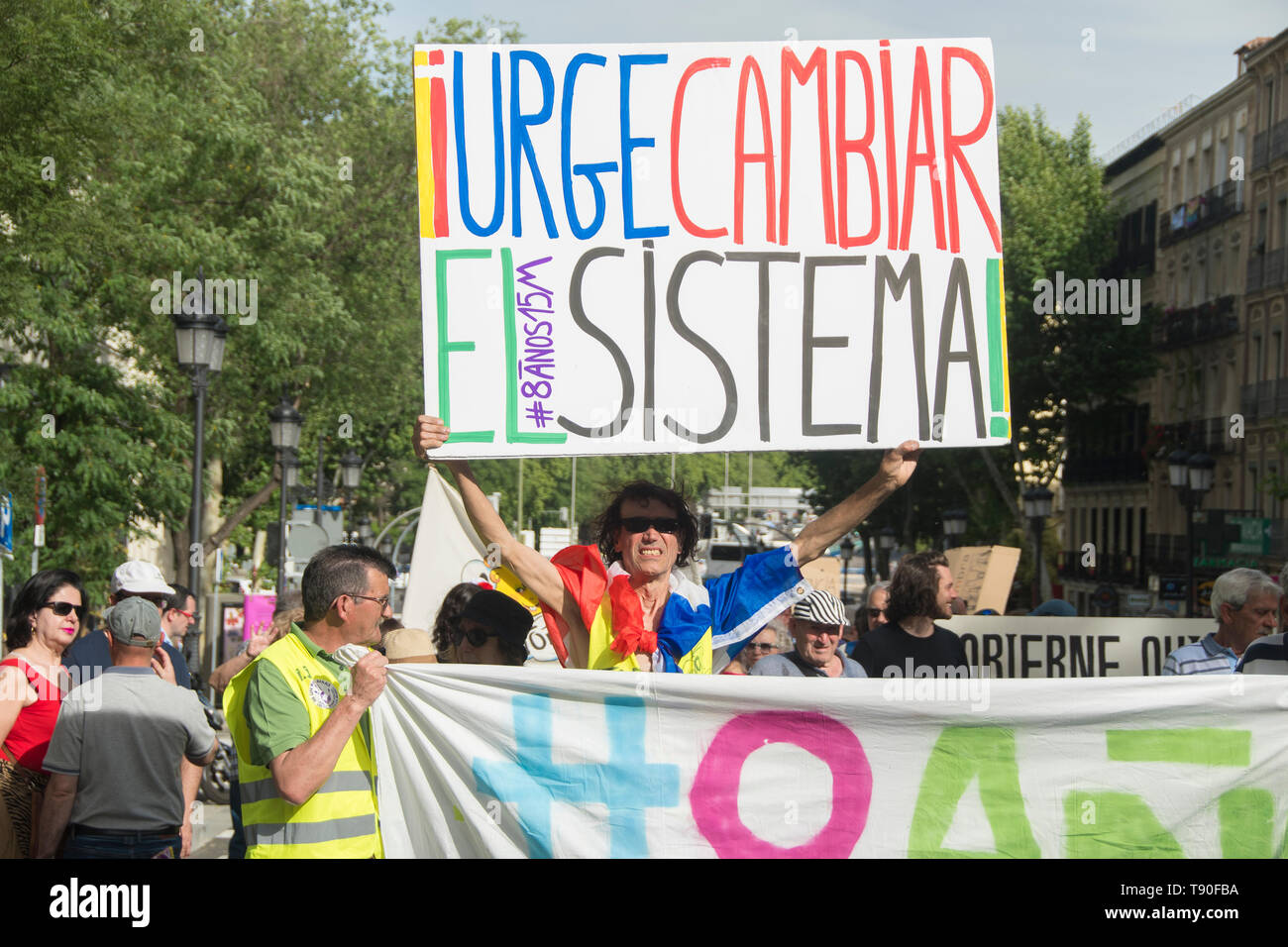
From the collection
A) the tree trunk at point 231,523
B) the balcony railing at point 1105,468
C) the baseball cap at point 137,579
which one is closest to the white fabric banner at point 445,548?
the baseball cap at point 137,579

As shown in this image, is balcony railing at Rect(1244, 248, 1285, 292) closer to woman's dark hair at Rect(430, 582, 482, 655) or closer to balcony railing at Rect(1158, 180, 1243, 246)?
balcony railing at Rect(1158, 180, 1243, 246)

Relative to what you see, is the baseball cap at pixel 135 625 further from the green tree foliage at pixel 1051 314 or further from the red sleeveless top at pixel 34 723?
the green tree foliage at pixel 1051 314

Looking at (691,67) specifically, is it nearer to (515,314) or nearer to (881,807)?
(515,314)

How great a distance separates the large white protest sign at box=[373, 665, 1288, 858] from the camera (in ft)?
15.5

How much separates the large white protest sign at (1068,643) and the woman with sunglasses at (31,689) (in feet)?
17.5

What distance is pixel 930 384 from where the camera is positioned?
214 inches

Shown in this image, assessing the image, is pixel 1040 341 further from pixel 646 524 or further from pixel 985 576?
pixel 646 524

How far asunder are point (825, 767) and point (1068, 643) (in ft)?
17.2

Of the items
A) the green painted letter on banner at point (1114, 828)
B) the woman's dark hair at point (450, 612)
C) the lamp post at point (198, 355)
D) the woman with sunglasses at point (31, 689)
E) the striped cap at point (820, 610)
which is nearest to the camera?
the green painted letter on banner at point (1114, 828)

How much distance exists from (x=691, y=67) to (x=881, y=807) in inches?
99.0

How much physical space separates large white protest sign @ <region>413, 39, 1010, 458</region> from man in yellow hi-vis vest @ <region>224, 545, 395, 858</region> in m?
0.96

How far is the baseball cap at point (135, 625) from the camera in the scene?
538cm

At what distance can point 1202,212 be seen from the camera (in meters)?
51.8
